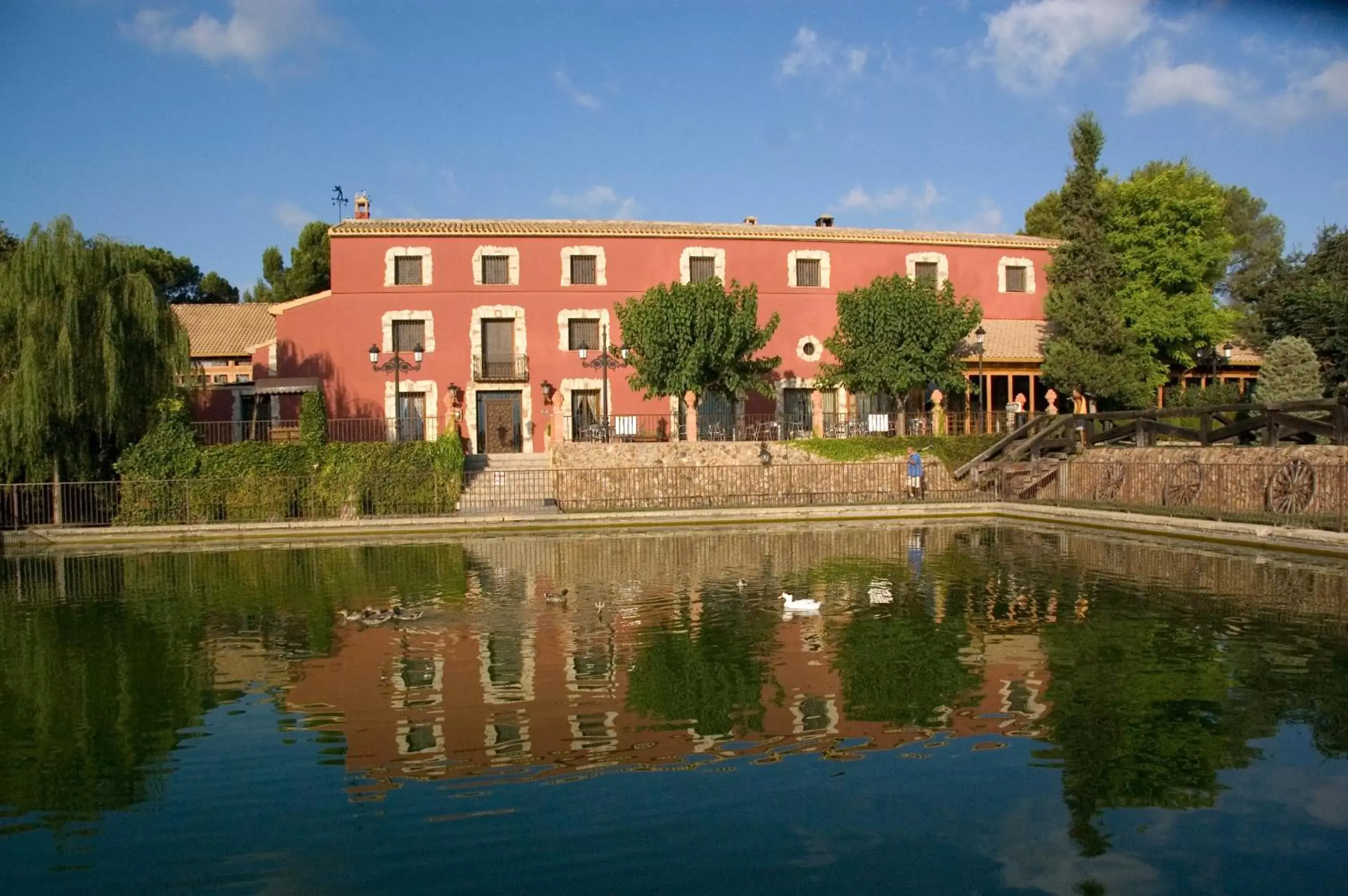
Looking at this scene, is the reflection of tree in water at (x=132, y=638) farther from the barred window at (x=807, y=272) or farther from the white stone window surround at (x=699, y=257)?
the barred window at (x=807, y=272)

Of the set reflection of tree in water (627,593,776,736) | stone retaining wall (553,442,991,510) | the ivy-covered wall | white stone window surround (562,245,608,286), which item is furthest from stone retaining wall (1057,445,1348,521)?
white stone window surround (562,245,608,286)

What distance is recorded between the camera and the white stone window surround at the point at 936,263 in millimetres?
35719

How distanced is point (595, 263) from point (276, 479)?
42.2ft

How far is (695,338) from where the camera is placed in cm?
2914

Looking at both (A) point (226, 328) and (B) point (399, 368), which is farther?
(A) point (226, 328)

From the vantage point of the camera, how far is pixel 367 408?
32.9 meters

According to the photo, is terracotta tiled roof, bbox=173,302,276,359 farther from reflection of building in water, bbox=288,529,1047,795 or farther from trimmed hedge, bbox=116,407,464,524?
reflection of building in water, bbox=288,529,1047,795

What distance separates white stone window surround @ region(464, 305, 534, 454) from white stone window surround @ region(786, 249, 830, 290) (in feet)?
28.0

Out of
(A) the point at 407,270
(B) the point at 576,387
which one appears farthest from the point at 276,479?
(B) the point at 576,387

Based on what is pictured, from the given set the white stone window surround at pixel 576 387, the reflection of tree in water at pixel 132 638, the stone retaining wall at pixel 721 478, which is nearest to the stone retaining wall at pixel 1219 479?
the stone retaining wall at pixel 721 478

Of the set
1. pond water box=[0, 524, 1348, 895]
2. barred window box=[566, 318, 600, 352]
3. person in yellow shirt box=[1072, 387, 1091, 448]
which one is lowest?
pond water box=[0, 524, 1348, 895]

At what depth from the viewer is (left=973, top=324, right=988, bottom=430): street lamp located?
28.8 m

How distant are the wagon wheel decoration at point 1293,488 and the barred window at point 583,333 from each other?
1960cm

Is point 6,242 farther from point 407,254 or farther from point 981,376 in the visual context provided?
point 981,376
